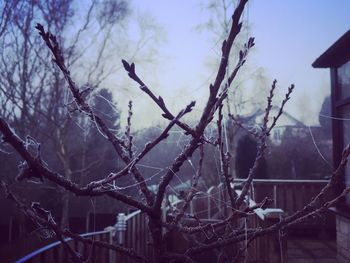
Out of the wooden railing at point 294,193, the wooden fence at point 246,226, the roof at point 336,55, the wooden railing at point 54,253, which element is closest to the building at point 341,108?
the roof at point 336,55

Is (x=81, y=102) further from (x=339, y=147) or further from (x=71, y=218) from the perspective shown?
(x=71, y=218)

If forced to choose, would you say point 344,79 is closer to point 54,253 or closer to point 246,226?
point 246,226

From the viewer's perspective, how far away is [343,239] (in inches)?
188

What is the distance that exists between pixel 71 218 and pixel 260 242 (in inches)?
654

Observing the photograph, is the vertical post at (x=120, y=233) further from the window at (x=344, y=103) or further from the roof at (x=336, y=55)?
the roof at (x=336, y=55)

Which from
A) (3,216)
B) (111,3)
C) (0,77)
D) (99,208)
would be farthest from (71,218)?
(111,3)

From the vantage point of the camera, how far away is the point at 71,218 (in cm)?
1819

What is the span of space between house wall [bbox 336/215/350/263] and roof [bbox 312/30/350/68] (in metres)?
2.33

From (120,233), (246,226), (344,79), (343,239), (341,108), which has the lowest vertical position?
(343,239)

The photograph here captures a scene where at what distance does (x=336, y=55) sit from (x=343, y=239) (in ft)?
8.95

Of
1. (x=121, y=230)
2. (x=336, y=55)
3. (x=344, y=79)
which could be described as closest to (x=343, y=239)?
(x=344, y=79)

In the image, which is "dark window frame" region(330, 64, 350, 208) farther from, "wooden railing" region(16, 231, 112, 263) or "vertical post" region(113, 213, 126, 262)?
"wooden railing" region(16, 231, 112, 263)

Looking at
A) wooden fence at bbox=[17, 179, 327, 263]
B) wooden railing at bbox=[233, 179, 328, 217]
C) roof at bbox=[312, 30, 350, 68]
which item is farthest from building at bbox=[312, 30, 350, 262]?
wooden railing at bbox=[233, 179, 328, 217]

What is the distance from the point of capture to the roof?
4.48 m
